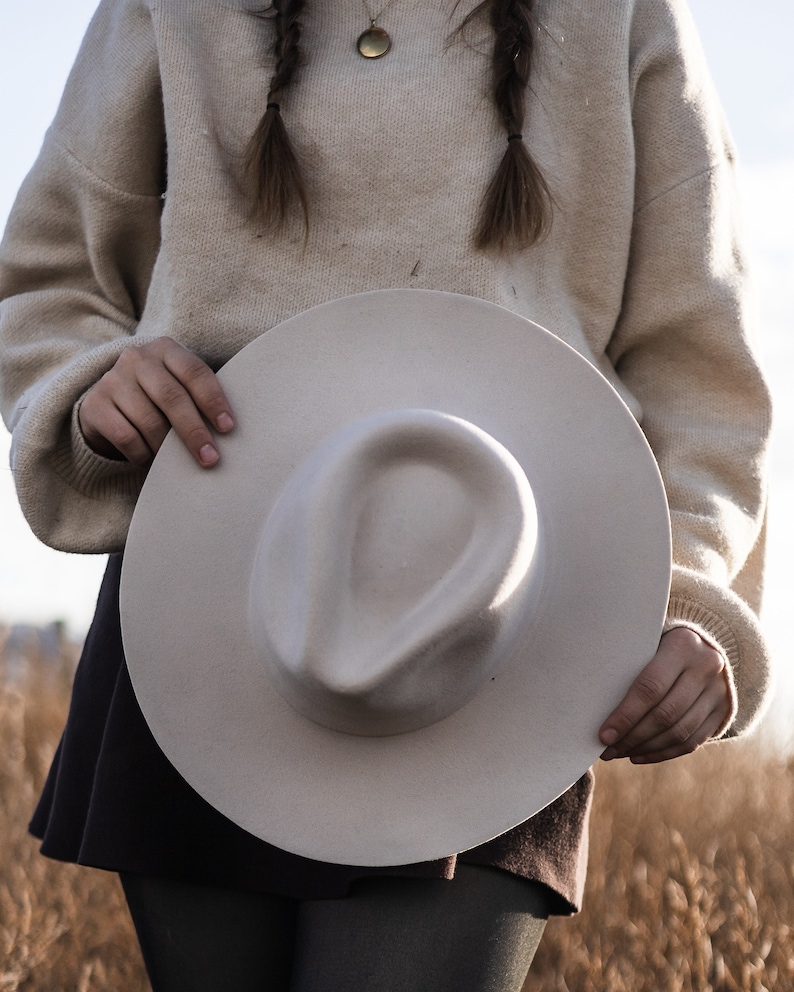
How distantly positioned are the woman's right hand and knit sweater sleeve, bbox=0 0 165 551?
12 centimetres

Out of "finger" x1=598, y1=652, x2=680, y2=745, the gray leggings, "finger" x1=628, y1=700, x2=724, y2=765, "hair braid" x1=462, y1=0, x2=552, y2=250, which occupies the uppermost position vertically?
"hair braid" x1=462, y1=0, x2=552, y2=250

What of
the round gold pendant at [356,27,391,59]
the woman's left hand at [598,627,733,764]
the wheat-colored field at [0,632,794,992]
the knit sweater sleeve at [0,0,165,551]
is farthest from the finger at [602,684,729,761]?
the wheat-colored field at [0,632,794,992]

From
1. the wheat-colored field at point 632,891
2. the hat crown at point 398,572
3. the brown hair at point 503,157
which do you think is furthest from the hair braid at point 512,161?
the wheat-colored field at point 632,891

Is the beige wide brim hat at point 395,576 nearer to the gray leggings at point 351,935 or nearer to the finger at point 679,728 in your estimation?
the finger at point 679,728

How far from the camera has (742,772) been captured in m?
3.61

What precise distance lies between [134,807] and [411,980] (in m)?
0.38

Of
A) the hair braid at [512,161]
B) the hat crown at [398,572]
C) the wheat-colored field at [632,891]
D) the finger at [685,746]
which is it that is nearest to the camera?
the hat crown at [398,572]

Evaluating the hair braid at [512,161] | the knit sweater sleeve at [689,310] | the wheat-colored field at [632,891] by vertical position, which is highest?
the hair braid at [512,161]

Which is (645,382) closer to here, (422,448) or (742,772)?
(422,448)

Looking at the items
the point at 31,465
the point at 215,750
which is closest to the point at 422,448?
the point at 215,750

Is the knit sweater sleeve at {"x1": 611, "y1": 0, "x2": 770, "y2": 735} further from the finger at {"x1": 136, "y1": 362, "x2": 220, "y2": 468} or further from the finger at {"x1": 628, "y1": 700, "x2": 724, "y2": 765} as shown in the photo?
the finger at {"x1": 136, "y1": 362, "x2": 220, "y2": 468}

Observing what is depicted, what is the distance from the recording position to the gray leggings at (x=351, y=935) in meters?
1.07

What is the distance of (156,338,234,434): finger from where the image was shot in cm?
105

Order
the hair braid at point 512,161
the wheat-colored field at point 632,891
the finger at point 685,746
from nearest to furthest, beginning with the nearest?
the finger at point 685,746 → the hair braid at point 512,161 → the wheat-colored field at point 632,891
